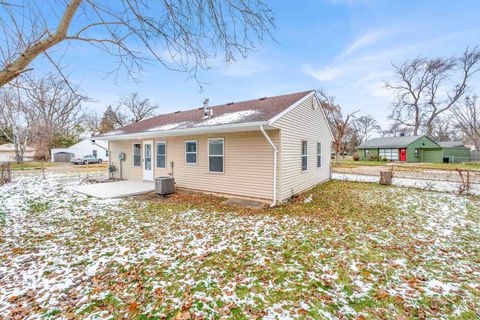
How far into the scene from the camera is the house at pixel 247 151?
672cm

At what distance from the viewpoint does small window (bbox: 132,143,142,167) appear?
35.1ft

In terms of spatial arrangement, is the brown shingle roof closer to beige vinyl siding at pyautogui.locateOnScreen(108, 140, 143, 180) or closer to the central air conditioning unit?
the central air conditioning unit

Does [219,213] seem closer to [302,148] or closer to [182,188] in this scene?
[182,188]

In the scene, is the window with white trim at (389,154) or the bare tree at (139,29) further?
the window with white trim at (389,154)

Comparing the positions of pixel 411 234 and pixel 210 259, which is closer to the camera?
pixel 210 259

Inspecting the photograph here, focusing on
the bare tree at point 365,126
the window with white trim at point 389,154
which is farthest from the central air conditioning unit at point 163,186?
the bare tree at point 365,126

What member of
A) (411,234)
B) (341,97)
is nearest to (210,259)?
(411,234)

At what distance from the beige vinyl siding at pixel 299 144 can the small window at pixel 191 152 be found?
3.65m

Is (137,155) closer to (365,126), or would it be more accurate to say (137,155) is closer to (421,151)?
(421,151)

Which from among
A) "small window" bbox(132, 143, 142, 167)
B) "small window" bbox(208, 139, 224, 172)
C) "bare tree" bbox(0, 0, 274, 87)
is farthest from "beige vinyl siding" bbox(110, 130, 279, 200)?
"bare tree" bbox(0, 0, 274, 87)

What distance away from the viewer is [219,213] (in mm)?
5867

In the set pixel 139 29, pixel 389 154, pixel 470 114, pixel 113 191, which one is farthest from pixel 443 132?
pixel 139 29

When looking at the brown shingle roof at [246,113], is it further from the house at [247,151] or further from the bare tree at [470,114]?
the bare tree at [470,114]

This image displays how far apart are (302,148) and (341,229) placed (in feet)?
14.0
